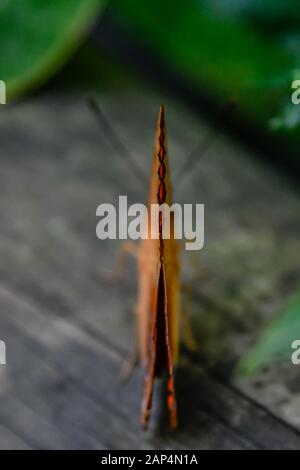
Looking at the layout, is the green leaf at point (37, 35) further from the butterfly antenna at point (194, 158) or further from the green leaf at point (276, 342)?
the green leaf at point (276, 342)

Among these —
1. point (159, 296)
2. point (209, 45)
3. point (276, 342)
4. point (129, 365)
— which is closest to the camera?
point (159, 296)

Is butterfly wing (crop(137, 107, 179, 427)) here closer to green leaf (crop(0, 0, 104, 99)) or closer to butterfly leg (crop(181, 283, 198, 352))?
butterfly leg (crop(181, 283, 198, 352))

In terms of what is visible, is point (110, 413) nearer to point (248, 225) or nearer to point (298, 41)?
point (248, 225)

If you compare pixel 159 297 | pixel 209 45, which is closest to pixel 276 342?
pixel 159 297

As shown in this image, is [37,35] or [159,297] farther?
[37,35]

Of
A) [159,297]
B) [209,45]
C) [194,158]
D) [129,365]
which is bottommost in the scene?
[129,365]

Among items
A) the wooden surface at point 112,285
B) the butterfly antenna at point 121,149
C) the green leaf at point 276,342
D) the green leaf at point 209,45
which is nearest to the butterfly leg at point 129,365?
the wooden surface at point 112,285

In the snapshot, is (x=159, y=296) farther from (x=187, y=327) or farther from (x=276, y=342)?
(x=187, y=327)

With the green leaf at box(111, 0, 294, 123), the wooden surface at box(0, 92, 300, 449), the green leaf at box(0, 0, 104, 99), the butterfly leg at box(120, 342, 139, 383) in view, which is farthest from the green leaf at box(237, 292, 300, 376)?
the green leaf at box(0, 0, 104, 99)
